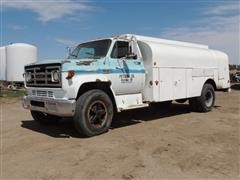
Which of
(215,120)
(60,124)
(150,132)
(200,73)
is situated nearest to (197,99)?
(200,73)

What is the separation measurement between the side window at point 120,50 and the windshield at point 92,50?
200 mm

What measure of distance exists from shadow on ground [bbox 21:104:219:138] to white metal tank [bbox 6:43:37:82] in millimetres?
15561

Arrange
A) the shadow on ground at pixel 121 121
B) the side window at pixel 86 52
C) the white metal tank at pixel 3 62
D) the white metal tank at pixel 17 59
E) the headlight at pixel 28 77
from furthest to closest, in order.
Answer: the white metal tank at pixel 3 62, the white metal tank at pixel 17 59, the side window at pixel 86 52, the headlight at pixel 28 77, the shadow on ground at pixel 121 121

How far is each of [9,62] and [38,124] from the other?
17.4 meters

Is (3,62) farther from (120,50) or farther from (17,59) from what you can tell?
(120,50)

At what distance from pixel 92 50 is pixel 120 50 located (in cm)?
77

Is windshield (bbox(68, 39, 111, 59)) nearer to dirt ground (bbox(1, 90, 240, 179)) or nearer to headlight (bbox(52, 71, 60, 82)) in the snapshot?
headlight (bbox(52, 71, 60, 82))

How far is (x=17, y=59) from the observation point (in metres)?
24.9

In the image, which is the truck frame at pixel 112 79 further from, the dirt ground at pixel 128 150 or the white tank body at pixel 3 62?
the white tank body at pixel 3 62

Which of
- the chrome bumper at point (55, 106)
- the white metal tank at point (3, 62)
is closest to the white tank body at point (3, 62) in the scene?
the white metal tank at point (3, 62)

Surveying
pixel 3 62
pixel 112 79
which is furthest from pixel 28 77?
pixel 3 62

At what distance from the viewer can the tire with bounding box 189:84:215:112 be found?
1121 centimetres

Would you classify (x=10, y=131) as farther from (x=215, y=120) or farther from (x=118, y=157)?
(x=215, y=120)

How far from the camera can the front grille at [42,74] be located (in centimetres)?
717
